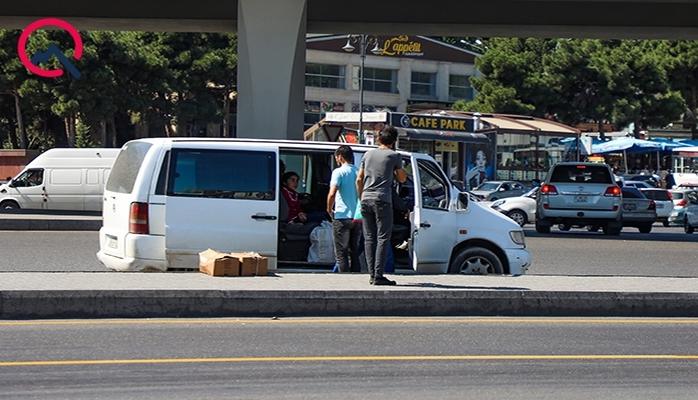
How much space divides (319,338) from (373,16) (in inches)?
739

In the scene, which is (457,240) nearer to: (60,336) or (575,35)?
(60,336)

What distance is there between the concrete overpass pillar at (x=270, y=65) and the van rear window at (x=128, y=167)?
43.7ft

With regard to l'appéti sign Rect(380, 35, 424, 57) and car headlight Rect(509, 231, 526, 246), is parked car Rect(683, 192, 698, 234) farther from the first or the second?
l'appéti sign Rect(380, 35, 424, 57)

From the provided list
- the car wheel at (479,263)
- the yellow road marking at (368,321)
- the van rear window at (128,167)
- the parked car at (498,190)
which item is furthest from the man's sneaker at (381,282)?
the parked car at (498,190)

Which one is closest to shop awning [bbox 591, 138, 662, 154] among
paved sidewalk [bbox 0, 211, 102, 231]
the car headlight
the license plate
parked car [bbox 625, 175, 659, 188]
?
parked car [bbox 625, 175, 659, 188]

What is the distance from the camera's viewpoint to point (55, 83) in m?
46.0

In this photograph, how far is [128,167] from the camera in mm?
12055

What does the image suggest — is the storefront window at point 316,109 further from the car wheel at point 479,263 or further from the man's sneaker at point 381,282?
the man's sneaker at point 381,282

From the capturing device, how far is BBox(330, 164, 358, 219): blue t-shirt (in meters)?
11.8

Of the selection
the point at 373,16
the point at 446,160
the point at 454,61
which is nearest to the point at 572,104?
the point at 454,61

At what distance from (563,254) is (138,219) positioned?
10.9 meters

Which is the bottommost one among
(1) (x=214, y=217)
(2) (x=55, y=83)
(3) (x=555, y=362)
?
(3) (x=555, y=362)

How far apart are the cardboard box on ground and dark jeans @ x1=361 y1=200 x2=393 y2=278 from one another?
4.02 ft

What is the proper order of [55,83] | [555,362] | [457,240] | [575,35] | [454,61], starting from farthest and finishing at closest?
[454,61]
[55,83]
[575,35]
[457,240]
[555,362]
